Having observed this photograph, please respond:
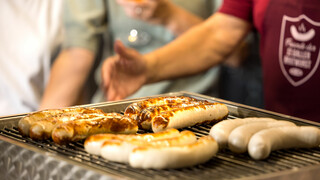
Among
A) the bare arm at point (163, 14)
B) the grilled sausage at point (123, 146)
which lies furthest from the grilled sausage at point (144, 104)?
the bare arm at point (163, 14)

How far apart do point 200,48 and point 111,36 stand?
4.48ft

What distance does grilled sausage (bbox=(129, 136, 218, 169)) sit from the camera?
1.48 m

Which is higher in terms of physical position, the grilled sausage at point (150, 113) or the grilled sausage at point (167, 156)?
the grilled sausage at point (150, 113)

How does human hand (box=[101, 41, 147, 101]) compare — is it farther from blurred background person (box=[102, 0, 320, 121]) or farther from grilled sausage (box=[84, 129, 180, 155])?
grilled sausage (box=[84, 129, 180, 155])

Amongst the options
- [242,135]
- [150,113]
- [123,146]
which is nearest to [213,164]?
[242,135]

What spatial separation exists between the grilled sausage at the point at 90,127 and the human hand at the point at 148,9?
105 inches

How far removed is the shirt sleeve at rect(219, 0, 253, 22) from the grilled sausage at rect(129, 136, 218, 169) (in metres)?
1.90

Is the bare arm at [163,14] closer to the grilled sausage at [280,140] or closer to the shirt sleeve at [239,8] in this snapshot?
the shirt sleeve at [239,8]

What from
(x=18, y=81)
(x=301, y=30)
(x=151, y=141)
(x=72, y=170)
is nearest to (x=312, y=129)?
(x=151, y=141)

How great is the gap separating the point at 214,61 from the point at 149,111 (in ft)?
5.61

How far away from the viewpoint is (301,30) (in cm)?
295

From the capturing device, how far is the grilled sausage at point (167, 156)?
1.48 meters

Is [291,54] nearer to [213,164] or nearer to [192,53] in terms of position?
[192,53]

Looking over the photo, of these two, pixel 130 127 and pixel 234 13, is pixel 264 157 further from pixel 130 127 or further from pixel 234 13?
pixel 234 13
